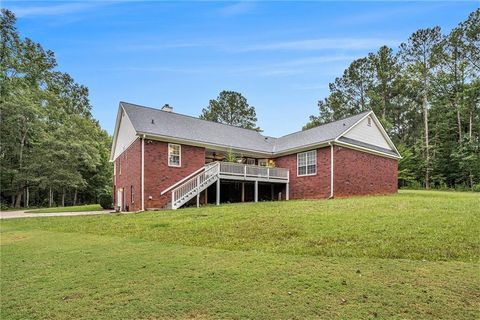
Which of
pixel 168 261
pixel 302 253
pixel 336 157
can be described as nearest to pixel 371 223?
pixel 302 253

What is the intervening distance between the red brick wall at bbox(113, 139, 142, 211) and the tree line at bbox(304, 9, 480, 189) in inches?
1016

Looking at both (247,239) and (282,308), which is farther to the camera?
(247,239)

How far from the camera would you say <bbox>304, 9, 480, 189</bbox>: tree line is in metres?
30.4

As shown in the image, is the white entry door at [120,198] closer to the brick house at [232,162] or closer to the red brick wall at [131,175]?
the brick house at [232,162]

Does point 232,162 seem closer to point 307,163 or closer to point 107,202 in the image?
point 307,163

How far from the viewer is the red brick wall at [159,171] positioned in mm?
16078

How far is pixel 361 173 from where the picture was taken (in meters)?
19.0

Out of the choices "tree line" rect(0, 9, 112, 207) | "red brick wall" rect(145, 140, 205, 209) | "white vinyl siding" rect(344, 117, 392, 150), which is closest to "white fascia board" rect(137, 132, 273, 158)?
"red brick wall" rect(145, 140, 205, 209)

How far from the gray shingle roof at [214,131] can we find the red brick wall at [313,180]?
870mm

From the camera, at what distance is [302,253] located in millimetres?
5715

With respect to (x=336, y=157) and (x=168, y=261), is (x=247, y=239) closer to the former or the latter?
(x=168, y=261)

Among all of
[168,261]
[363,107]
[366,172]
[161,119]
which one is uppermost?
[363,107]

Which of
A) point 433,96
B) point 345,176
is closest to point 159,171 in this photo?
point 345,176

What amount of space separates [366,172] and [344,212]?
1095cm
